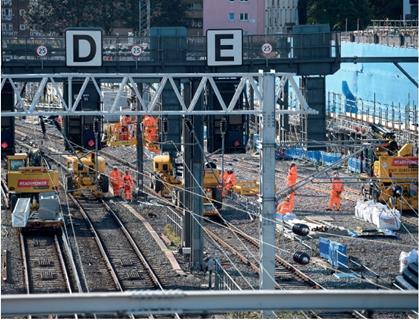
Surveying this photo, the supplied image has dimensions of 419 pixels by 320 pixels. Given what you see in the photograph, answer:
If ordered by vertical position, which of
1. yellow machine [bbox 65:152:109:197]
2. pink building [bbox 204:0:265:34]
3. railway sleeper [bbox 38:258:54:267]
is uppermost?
pink building [bbox 204:0:265:34]

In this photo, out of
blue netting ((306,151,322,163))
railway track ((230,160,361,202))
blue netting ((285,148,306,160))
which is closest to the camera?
railway track ((230,160,361,202))

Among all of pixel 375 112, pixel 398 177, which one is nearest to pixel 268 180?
pixel 398 177

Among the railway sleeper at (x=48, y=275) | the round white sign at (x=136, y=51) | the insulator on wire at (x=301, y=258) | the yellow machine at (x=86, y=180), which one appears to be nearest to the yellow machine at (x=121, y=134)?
the yellow machine at (x=86, y=180)

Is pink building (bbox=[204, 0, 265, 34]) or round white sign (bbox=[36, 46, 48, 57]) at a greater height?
pink building (bbox=[204, 0, 265, 34])

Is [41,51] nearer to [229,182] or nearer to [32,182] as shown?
[32,182]

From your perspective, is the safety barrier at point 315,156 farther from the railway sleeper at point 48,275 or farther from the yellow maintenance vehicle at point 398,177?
the railway sleeper at point 48,275

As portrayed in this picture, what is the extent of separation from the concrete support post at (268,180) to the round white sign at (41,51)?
19.7 ft

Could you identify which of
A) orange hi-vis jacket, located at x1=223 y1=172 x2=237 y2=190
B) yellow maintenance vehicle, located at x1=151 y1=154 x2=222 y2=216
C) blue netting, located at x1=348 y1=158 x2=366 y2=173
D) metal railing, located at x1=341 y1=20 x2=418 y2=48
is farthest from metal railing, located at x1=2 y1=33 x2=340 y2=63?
metal railing, located at x1=341 y1=20 x2=418 y2=48

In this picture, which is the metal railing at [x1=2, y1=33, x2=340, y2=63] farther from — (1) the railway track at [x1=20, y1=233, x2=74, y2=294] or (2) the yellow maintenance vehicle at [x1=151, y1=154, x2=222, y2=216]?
(2) the yellow maintenance vehicle at [x1=151, y1=154, x2=222, y2=216]

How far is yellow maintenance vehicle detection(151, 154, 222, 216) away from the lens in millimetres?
24250

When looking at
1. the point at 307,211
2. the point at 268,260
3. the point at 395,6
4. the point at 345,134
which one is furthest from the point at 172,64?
the point at 395,6

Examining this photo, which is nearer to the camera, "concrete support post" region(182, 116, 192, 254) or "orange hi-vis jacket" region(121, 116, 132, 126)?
"concrete support post" region(182, 116, 192, 254)

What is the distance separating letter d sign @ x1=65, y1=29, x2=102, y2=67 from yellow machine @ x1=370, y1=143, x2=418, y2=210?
9.50 m

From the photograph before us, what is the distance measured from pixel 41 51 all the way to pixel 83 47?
2247mm
